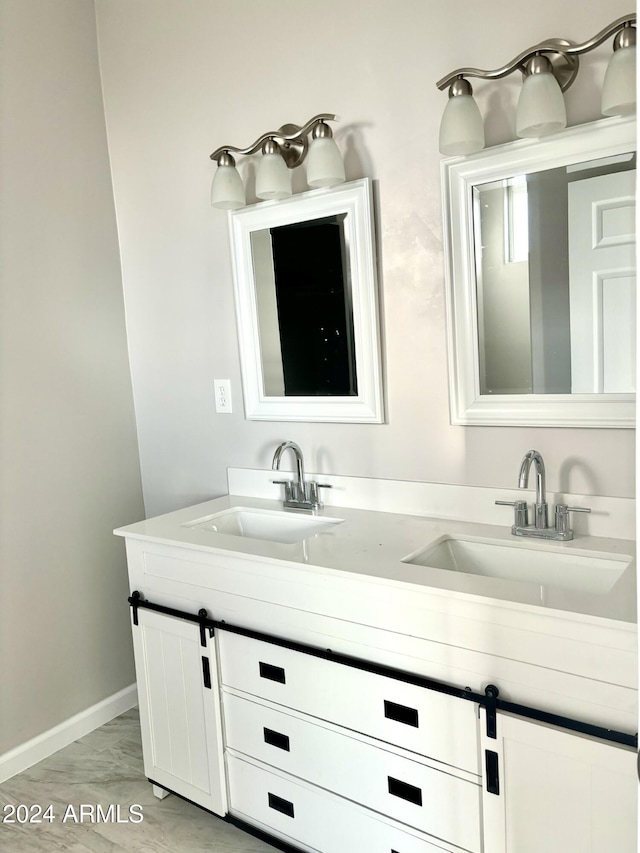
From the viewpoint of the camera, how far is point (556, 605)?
1.20 m

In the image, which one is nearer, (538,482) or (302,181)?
(538,482)

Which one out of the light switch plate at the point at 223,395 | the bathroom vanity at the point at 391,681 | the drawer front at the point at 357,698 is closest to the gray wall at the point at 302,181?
the light switch plate at the point at 223,395

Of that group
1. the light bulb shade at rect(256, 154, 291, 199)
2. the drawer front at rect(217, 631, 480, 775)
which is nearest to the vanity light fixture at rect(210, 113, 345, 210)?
the light bulb shade at rect(256, 154, 291, 199)

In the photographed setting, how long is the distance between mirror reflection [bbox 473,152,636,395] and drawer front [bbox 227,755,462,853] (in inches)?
41.0

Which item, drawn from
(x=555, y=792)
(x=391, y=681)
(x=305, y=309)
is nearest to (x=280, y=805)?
(x=391, y=681)

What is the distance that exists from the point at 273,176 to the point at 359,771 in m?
1.55

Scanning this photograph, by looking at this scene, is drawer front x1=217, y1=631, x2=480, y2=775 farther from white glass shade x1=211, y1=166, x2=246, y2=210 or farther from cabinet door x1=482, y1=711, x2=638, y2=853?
white glass shade x1=211, y1=166, x2=246, y2=210

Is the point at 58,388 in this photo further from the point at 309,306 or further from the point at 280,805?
the point at 280,805

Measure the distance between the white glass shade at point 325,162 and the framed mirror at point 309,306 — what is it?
7 cm

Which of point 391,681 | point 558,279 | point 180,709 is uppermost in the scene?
point 558,279

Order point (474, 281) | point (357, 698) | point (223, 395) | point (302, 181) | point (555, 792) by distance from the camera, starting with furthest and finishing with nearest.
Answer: point (223, 395) → point (302, 181) → point (474, 281) → point (357, 698) → point (555, 792)

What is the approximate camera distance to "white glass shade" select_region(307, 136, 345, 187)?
178 cm

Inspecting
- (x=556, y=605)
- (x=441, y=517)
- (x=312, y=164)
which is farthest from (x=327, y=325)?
(x=556, y=605)

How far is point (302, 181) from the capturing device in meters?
2.00
